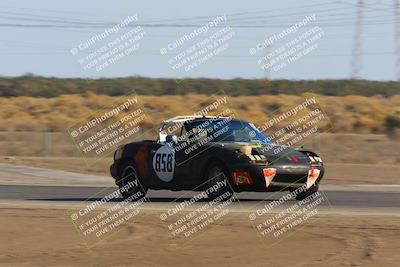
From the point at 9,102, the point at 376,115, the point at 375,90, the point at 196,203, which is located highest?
the point at 196,203

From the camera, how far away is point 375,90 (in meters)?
77.0

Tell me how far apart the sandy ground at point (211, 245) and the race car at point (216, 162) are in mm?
2431

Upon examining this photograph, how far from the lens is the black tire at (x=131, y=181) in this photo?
19.2 meters

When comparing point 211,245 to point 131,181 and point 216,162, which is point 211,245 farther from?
point 131,181

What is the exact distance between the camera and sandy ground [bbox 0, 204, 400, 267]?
11.1 m

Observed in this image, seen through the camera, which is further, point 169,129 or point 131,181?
point 131,181

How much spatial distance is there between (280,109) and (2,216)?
42.3 meters

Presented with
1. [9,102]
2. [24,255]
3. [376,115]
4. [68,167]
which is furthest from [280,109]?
[24,255]

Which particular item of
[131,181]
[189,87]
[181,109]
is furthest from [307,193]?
[189,87]

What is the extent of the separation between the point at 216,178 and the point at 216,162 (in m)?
0.27

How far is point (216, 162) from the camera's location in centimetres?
1773

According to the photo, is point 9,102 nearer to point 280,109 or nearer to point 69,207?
point 280,109

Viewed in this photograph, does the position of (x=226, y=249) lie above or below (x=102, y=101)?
above

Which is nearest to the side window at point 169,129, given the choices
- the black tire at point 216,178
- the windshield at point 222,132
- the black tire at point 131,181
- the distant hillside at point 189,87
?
the windshield at point 222,132
